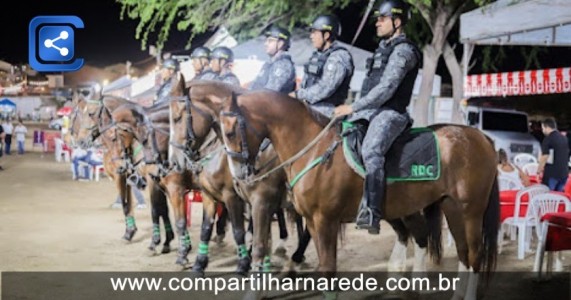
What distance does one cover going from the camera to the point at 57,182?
18.6 meters

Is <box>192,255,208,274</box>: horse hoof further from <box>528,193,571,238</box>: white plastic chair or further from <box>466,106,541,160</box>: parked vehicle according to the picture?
<box>466,106,541,160</box>: parked vehicle

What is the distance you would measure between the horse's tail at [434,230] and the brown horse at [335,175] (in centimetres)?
33

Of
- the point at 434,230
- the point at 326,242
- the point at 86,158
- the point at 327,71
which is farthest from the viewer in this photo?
the point at 86,158

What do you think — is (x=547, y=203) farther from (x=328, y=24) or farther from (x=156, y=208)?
(x=156, y=208)

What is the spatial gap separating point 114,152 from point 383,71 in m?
5.86

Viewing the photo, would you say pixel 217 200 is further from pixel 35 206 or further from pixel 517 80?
pixel 517 80

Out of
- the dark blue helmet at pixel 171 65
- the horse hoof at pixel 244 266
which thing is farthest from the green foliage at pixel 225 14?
the horse hoof at pixel 244 266

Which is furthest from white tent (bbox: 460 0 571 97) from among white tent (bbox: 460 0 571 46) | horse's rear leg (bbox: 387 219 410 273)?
horse's rear leg (bbox: 387 219 410 273)

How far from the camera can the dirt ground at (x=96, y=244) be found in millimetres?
8133

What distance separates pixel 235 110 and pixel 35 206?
32.4ft

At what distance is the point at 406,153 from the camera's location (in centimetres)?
581

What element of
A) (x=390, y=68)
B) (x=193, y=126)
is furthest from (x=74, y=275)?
(x=390, y=68)

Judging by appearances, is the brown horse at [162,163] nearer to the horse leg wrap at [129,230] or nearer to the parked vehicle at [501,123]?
the horse leg wrap at [129,230]

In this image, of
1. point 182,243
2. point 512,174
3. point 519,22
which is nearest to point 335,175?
point 182,243
